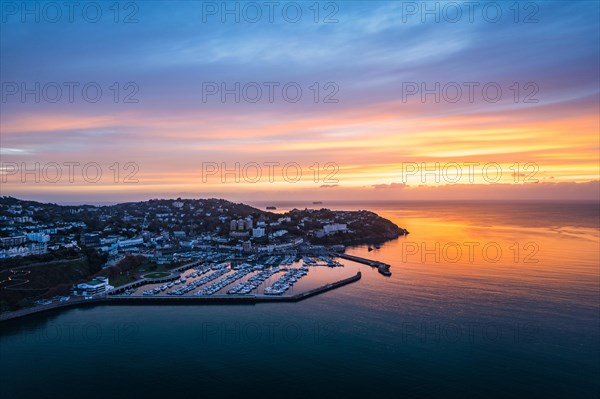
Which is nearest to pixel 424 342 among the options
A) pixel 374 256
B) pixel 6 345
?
pixel 6 345

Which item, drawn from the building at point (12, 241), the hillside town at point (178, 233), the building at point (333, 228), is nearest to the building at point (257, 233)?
the hillside town at point (178, 233)

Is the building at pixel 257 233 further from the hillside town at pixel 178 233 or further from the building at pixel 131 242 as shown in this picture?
the building at pixel 131 242

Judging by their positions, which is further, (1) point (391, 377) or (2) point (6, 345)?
(2) point (6, 345)

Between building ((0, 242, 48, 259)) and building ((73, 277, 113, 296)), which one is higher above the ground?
building ((0, 242, 48, 259))

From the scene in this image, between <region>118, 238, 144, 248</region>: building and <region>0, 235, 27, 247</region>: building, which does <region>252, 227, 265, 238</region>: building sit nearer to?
<region>118, 238, 144, 248</region>: building

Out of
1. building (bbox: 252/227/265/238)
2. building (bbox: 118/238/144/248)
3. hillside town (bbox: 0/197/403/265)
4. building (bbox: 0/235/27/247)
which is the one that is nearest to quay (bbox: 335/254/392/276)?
hillside town (bbox: 0/197/403/265)

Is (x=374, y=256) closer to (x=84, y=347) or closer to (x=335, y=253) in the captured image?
(x=335, y=253)
